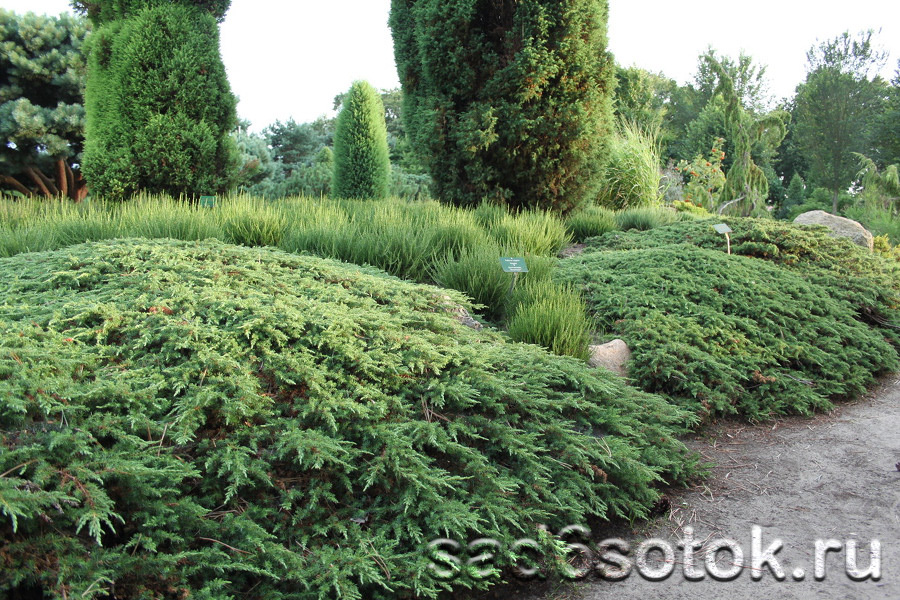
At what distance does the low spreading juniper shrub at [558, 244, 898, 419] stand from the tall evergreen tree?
109 inches

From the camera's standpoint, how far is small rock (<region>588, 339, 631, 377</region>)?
421cm

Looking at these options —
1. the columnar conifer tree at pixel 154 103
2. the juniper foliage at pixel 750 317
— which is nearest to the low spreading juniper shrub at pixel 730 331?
the juniper foliage at pixel 750 317

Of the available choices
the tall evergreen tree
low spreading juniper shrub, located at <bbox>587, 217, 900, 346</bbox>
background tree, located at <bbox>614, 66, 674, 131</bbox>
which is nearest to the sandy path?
low spreading juniper shrub, located at <bbox>587, 217, 900, 346</bbox>

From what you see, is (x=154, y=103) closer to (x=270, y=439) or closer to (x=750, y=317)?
(x=270, y=439)

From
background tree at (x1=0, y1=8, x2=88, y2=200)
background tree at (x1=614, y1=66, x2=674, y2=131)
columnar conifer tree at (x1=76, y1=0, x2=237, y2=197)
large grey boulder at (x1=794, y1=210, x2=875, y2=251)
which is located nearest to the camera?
columnar conifer tree at (x1=76, y1=0, x2=237, y2=197)

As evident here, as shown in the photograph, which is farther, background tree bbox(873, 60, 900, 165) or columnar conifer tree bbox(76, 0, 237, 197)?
background tree bbox(873, 60, 900, 165)

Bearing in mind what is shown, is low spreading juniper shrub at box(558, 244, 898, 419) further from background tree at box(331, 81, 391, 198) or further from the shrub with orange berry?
the shrub with orange berry

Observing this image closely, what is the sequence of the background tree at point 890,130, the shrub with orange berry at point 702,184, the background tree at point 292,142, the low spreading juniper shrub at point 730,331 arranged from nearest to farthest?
1. the low spreading juniper shrub at point 730,331
2. the shrub with orange berry at point 702,184
3. the background tree at point 292,142
4. the background tree at point 890,130

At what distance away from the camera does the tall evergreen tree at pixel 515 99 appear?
26.3 ft

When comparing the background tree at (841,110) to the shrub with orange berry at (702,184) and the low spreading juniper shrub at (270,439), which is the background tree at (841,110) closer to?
the shrub with orange berry at (702,184)

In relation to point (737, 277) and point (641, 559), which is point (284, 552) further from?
point (737, 277)

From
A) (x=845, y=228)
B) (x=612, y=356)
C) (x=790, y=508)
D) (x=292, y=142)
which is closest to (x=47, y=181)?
(x=292, y=142)

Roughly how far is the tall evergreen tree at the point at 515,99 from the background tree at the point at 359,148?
323 centimetres

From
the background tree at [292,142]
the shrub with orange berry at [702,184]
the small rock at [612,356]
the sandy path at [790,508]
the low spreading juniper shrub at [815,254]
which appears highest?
the background tree at [292,142]
